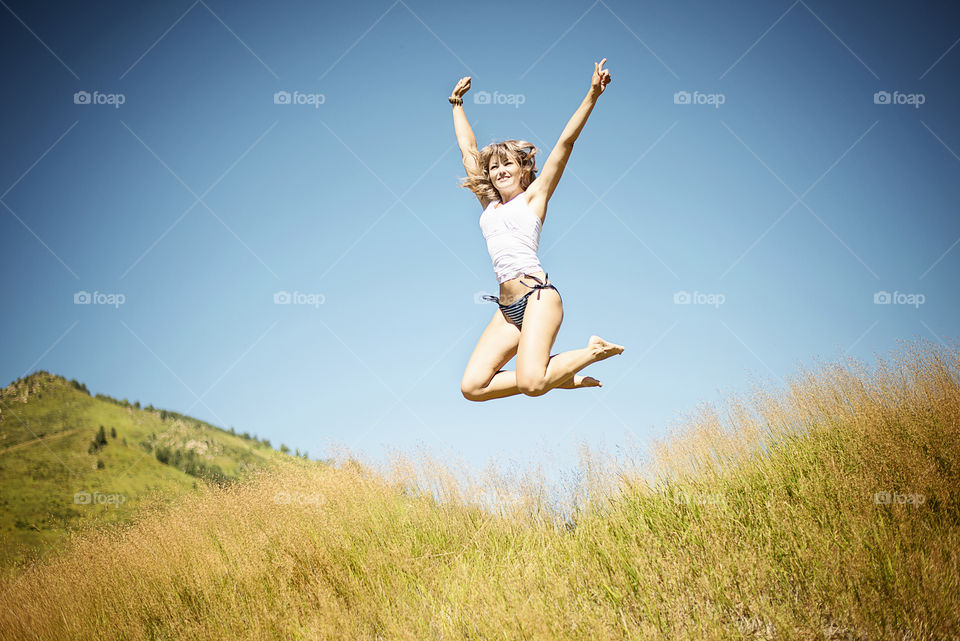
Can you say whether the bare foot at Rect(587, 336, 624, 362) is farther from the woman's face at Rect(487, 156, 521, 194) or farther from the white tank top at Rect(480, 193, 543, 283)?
the woman's face at Rect(487, 156, 521, 194)

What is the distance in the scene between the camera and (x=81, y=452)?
15.9 meters

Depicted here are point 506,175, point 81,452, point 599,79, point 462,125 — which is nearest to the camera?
point 599,79

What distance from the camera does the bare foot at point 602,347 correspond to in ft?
15.1

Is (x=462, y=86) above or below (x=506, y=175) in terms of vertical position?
above

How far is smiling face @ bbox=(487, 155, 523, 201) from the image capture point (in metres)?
4.95

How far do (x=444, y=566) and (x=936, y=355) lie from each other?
592 centimetres

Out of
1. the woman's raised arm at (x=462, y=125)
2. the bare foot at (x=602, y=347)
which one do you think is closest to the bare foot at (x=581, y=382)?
the bare foot at (x=602, y=347)

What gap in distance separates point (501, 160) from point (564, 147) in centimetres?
77

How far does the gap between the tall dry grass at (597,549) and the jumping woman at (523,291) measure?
1599mm

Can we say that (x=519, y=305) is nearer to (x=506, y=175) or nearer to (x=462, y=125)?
(x=506, y=175)

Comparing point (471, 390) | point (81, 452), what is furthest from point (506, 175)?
point (81, 452)

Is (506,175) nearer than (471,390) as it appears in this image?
No

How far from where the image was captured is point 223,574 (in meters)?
6.05

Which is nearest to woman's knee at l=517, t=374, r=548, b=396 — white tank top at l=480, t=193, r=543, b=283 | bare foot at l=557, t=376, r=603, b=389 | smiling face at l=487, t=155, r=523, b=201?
bare foot at l=557, t=376, r=603, b=389
